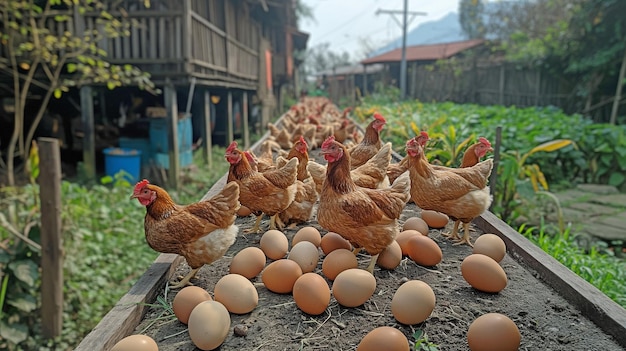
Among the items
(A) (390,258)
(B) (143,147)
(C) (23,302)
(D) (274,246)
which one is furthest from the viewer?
(B) (143,147)

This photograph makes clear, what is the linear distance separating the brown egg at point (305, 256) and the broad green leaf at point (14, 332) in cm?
307

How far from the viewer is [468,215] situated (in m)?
2.27

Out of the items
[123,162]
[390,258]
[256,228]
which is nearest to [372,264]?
[390,258]

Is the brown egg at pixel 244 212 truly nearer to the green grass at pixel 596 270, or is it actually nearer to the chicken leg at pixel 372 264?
the chicken leg at pixel 372 264

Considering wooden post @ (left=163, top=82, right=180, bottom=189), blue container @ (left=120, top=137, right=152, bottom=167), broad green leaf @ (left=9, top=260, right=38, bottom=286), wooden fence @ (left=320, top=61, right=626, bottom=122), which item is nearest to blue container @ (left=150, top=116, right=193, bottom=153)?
blue container @ (left=120, top=137, right=152, bottom=167)

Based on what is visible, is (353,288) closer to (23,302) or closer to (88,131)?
→ (23,302)

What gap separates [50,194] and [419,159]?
3.17 metres

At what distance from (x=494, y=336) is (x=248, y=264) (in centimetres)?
104

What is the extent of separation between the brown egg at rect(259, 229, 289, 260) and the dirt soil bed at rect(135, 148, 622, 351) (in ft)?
0.66

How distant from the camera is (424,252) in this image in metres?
2.04

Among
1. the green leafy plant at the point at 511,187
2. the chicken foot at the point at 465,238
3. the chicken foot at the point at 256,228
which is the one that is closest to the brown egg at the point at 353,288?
the chicken foot at the point at 465,238

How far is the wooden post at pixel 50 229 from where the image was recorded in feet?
12.1

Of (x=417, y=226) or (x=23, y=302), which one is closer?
(x=417, y=226)

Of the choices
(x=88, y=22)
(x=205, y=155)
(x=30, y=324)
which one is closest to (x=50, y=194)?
(x=30, y=324)
